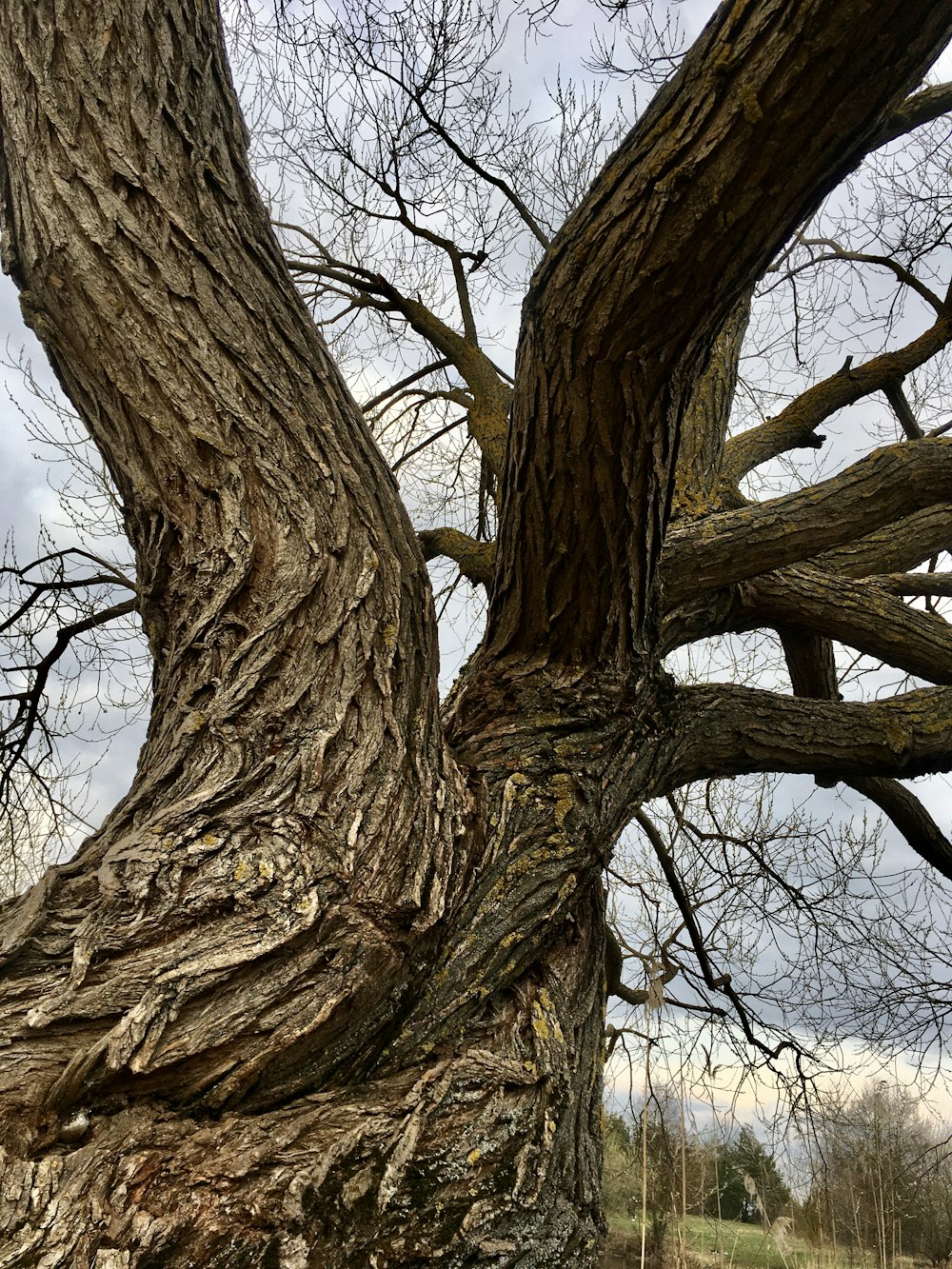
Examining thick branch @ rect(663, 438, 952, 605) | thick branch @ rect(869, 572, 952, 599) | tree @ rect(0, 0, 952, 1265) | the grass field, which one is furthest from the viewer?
the grass field

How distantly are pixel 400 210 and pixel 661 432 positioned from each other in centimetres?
304

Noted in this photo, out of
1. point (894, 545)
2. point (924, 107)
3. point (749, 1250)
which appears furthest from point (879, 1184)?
point (924, 107)

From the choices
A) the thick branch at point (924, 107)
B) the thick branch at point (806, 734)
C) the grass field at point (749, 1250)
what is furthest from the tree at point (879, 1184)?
the thick branch at point (924, 107)

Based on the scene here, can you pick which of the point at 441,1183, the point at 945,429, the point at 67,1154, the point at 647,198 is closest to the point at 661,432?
the point at 647,198

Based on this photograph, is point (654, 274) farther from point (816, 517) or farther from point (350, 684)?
point (816, 517)

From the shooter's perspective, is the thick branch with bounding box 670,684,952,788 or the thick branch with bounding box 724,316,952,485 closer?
the thick branch with bounding box 670,684,952,788

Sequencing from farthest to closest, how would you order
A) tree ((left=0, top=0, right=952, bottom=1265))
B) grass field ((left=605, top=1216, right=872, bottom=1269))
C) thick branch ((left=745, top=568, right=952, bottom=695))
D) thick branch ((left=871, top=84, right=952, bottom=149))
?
grass field ((left=605, top=1216, right=872, bottom=1269)) → thick branch ((left=871, top=84, right=952, bottom=149)) → thick branch ((left=745, top=568, right=952, bottom=695)) → tree ((left=0, top=0, right=952, bottom=1265))

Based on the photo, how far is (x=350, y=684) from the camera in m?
1.83

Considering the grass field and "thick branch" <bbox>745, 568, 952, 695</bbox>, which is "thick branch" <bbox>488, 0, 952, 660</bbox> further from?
the grass field

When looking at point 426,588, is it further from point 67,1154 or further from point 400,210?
point 400,210

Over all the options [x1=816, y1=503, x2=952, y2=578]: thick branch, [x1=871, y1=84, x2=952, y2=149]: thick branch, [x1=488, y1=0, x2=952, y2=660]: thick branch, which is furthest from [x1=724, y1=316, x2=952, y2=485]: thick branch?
[x1=488, y1=0, x2=952, y2=660]: thick branch

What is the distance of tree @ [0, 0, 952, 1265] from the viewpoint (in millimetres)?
1245

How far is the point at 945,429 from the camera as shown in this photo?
14.5ft

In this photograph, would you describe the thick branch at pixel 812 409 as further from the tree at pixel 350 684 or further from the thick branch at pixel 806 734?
the thick branch at pixel 806 734
